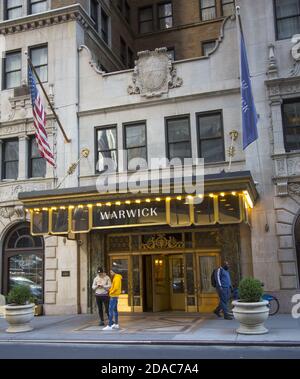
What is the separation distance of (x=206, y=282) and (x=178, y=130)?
6477mm

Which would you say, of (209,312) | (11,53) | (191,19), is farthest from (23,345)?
(191,19)

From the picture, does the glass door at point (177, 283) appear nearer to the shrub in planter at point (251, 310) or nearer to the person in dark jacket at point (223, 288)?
the person in dark jacket at point (223, 288)

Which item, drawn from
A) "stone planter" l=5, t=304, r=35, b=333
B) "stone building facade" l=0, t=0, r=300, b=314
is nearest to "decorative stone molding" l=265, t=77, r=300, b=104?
"stone building facade" l=0, t=0, r=300, b=314

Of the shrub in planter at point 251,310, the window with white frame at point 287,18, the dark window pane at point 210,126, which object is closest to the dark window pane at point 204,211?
the shrub in planter at point 251,310

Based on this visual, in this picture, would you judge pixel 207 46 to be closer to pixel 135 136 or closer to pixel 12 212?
pixel 135 136

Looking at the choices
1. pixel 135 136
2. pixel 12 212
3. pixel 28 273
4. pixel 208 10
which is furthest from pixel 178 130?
pixel 208 10

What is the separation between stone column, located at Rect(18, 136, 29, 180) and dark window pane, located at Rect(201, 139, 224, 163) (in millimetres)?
8172

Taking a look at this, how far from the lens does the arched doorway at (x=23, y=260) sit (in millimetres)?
20734

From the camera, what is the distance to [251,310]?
12.9 m

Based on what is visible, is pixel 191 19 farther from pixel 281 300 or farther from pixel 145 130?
pixel 281 300

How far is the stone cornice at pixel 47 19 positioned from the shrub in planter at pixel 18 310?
1304 centimetres

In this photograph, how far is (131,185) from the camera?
53.3 feet
